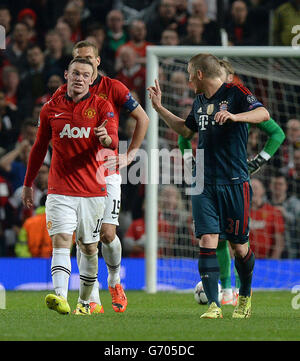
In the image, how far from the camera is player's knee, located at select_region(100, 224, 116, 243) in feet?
25.1

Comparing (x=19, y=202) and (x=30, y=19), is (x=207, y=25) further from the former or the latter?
(x=19, y=202)

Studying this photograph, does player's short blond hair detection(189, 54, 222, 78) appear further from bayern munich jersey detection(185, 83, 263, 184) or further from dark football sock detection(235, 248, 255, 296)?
dark football sock detection(235, 248, 255, 296)

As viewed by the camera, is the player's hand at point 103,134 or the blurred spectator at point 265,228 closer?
the player's hand at point 103,134

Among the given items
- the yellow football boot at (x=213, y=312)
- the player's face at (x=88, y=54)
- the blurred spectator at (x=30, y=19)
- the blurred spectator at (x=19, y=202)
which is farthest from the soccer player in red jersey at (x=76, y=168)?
the blurred spectator at (x=30, y=19)

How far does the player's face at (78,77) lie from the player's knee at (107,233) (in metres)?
1.37

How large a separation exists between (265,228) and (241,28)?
428 cm

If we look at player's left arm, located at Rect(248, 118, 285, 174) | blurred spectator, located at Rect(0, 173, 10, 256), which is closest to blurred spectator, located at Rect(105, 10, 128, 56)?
blurred spectator, located at Rect(0, 173, 10, 256)

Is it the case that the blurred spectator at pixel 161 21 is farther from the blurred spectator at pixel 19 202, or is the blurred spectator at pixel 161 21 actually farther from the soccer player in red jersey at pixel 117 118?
the soccer player in red jersey at pixel 117 118

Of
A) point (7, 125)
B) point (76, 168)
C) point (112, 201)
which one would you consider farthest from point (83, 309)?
point (7, 125)

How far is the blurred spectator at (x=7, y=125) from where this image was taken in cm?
1303

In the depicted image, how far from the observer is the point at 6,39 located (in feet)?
47.9

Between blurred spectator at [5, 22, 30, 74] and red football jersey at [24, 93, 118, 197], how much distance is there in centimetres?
755
